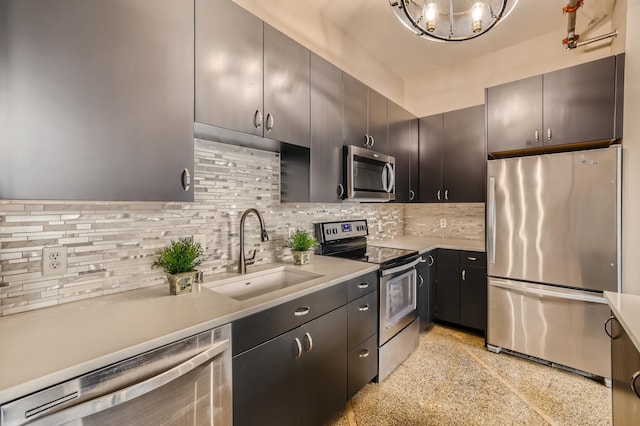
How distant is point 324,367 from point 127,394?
3.26 ft

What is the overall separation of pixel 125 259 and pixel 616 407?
7.85 feet

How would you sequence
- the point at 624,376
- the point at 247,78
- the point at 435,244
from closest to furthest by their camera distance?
1. the point at 624,376
2. the point at 247,78
3. the point at 435,244

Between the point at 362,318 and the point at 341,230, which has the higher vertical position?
the point at 341,230

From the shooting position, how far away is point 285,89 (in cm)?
176

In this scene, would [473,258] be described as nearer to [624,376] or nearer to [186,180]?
[624,376]

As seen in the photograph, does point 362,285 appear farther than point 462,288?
No

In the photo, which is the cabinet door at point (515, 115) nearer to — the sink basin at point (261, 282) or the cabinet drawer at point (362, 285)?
the cabinet drawer at point (362, 285)

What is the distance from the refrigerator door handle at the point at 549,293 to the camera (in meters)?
2.14

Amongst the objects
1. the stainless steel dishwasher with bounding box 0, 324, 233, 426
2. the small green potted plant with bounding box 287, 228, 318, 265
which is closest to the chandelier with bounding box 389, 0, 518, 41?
the small green potted plant with bounding box 287, 228, 318, 265

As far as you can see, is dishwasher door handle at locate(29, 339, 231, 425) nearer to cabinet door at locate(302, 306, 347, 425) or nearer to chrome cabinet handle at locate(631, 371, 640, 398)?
cabinet door at locate(302, 306, 347, 425)

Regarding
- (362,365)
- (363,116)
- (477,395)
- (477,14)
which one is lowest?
(477,395)

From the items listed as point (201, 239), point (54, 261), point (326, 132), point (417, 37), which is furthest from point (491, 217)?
point (54, 261)

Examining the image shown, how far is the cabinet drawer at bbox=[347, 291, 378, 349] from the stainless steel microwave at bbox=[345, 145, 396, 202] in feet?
2.57

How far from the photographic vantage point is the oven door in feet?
6.79
